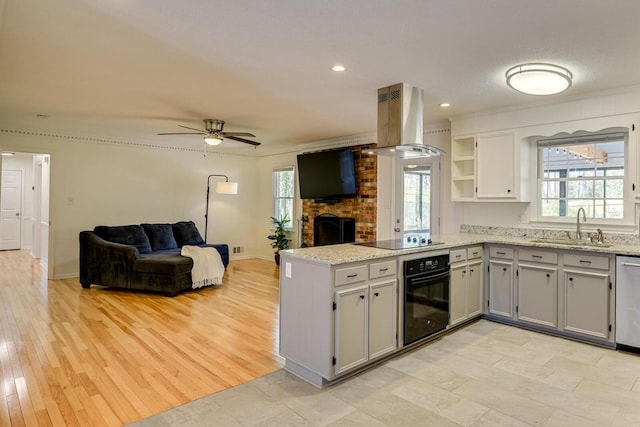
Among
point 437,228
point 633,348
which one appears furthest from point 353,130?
point 633,348

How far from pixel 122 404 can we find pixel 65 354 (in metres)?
1.16

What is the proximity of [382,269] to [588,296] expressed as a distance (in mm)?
2054

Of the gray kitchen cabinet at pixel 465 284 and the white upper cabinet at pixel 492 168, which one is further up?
the white upper cabinet at pixel 492 168

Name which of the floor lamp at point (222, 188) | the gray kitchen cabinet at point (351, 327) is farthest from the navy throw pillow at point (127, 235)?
the gray kitchen cabinet at point (351, 327)

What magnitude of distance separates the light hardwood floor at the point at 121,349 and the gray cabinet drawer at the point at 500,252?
247 centimetres

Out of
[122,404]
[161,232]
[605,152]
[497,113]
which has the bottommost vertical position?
[122,404]

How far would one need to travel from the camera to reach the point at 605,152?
3.99 m

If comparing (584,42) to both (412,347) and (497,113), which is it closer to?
(497,113)

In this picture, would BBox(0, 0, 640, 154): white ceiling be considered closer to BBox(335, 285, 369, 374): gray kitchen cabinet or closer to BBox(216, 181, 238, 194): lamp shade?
BBox(335, 285, 369, 374): gray kitchen cabinet

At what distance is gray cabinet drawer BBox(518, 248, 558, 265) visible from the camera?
3.64 meters

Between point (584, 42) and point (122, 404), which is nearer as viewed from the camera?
point (122, 404)

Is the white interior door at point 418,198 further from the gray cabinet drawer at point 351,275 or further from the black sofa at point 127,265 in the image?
the black sofa at point 127,265

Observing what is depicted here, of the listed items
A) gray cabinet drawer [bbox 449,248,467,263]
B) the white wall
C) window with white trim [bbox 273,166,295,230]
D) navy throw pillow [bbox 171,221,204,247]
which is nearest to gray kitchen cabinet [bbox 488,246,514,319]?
gray cabinet drawer [bbox 449,248,467,263]

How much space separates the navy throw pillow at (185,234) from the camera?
6891mm
